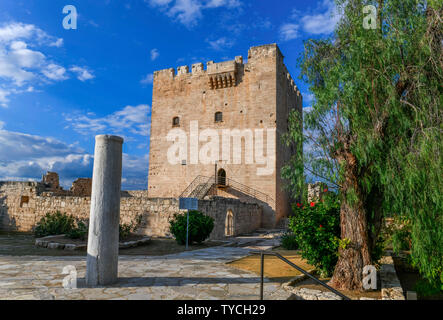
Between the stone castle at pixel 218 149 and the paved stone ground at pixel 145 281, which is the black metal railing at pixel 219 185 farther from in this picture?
the paved stone ground at pixel 145 281

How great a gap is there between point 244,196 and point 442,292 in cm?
1410

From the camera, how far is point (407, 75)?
186 inches

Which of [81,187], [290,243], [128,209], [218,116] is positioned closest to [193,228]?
[290,243]

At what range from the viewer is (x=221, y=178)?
20328 mm

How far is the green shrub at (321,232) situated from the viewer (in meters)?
5.55

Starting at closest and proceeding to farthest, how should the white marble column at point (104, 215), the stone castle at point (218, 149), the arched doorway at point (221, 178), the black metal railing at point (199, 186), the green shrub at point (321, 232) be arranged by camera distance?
the white marble column at point (104, 215) → the green shrub at point (321, 232) → the stone castle at point (218, 149) → the black metal railing at point (199, 186) → the arched doorway at point (221, 178)

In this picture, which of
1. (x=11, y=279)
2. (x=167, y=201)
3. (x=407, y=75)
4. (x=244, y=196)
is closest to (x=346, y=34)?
(x=407, y=75)

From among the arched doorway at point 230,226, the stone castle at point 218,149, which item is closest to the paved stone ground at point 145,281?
the arched doorway at point 230,226

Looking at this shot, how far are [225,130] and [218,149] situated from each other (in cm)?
130

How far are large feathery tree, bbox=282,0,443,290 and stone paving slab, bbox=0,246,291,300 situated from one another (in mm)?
1686

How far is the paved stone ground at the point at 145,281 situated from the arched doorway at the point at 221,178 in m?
12.7

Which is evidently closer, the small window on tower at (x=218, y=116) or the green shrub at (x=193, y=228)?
the green shrub at (x=193, y=228)

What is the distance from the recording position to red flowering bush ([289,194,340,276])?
5551mm

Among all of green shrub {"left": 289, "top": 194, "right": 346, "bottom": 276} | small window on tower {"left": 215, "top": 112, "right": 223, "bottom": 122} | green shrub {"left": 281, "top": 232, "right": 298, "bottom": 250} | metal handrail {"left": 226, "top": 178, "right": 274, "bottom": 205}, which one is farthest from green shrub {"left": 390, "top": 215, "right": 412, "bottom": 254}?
small window on tower {"left": 215, "top": 112, "right": 223, "bottom": 122}
